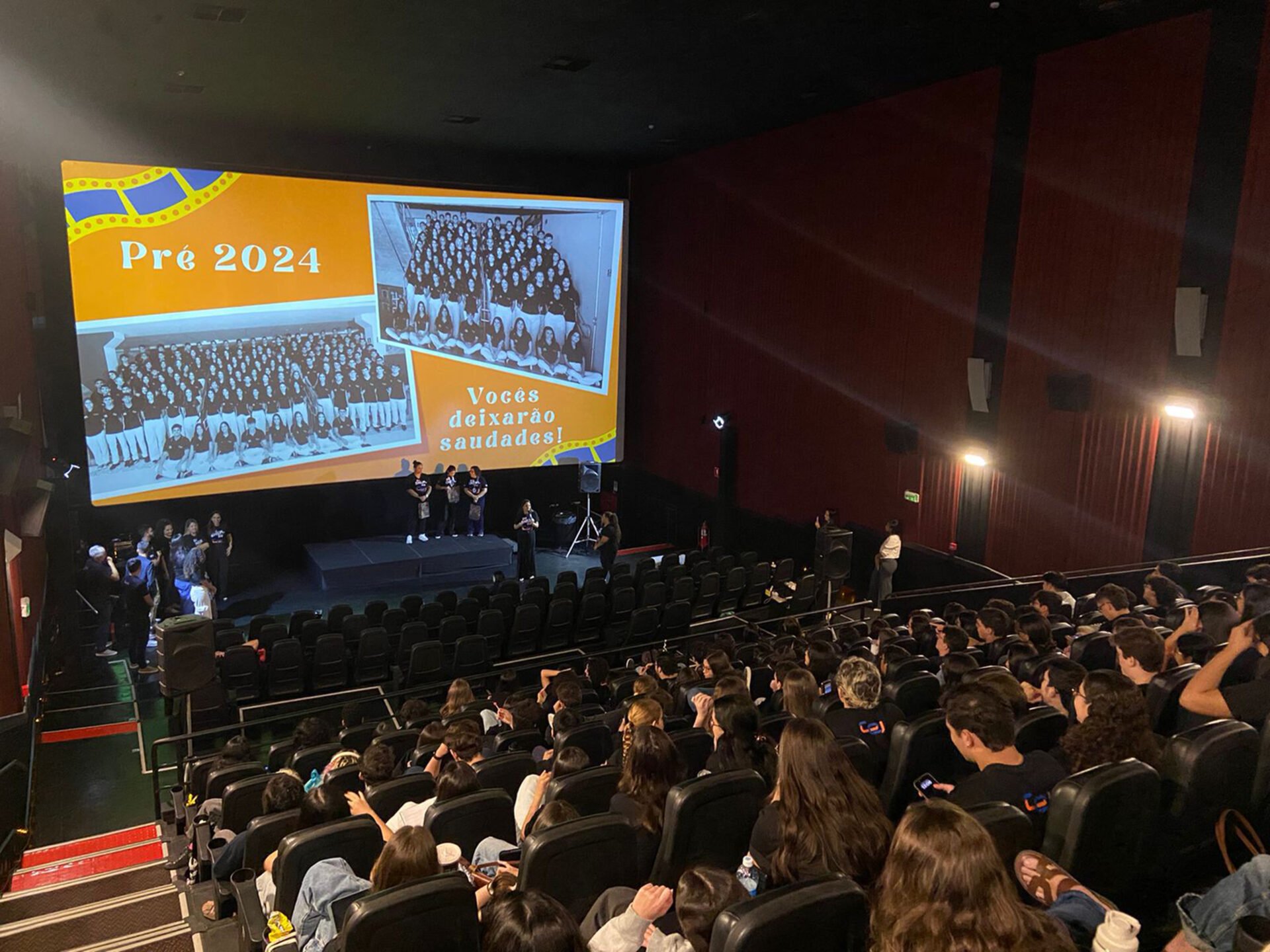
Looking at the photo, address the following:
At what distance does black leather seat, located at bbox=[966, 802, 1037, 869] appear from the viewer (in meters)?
2.91

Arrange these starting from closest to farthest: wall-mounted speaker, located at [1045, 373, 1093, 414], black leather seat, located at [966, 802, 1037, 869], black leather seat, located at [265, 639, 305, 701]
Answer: black leather seat, located at [966, 802, 1037, 869] → black leather seat, located at [265, 639, 305, 701] → wall-mounted speaker, located at [1045, 373, 1093, 414]

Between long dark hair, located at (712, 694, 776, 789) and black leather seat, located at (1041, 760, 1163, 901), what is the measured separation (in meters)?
1.48

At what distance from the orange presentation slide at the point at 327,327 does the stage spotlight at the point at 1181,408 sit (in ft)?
34.3

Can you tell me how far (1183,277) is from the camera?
905cm

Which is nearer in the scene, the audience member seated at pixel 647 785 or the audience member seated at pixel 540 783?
the audience member seated at pixel 647 785

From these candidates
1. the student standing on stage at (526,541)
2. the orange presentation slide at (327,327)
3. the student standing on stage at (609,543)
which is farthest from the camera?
the student standing on stage at (609,543)

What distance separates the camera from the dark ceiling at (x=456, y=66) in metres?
8.82

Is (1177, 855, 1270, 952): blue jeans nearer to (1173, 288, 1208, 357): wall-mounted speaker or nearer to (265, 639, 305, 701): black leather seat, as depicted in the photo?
(1173, 288, 1208, 357): wall-mounted speaker

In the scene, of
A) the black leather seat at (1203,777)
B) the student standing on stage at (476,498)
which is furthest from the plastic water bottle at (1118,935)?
the student standing on stage at (476,498)

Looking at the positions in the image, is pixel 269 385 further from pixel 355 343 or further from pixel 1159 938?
pixel 1159 938

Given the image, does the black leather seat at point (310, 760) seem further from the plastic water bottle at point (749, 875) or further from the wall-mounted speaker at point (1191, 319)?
the wall-mounted speaker at point (1191, 319)

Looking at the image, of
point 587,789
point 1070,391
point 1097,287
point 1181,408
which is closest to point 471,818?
point 587,789

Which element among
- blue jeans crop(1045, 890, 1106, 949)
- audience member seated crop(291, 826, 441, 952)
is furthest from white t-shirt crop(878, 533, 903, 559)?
blue jeans crop(1045, 890, 1106, 949)

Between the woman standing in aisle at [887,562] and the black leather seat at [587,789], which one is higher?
Result: the black leather seat at [587,789]
